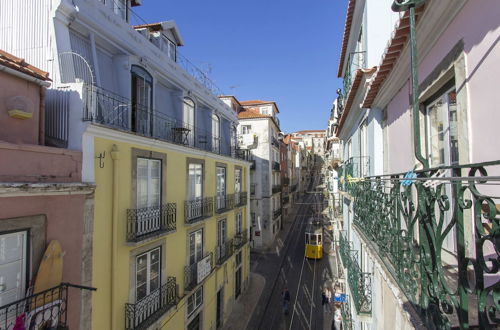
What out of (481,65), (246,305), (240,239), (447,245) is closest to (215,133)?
(240,239)

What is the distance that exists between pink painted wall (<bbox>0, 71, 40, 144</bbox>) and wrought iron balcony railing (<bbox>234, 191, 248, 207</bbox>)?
13.0 meters

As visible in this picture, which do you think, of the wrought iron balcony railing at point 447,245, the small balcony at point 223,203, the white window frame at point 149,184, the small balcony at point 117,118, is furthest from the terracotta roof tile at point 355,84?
the small balcony at point 223,203

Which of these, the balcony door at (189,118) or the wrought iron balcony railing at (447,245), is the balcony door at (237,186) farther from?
the wrought iron balcony railing at (447,245)

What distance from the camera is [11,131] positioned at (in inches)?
218

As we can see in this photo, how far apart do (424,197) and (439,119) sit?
240 centimetres

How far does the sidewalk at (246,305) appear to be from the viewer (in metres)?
15.7

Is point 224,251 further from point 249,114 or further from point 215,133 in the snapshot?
point 249,114

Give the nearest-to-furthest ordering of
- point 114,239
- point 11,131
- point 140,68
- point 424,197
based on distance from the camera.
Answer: point 424,197, point 11,131, point 114,239, point 140,68

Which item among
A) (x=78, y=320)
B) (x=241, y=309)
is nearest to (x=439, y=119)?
(x=78, y=320)

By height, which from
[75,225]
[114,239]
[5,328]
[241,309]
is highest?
[75,225]

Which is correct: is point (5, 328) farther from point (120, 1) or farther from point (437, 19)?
point (120, 1)

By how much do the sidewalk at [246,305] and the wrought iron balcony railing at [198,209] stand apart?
6401mm

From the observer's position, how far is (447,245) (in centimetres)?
389

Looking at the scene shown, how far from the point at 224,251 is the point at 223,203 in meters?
2.60
